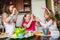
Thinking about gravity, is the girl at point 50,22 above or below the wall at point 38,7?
below

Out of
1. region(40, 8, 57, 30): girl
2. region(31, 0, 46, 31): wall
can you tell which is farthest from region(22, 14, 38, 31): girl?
region(31, 0, 46, 31): wall

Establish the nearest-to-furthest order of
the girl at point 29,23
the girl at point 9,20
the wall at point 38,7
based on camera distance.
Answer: the girl at point 9,20, the girl at point 29,23, the wall at point 38,7

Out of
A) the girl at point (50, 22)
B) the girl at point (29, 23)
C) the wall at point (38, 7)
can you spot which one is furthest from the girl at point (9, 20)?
the wall at point (38, 7)

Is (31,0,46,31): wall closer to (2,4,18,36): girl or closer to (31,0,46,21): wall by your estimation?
(31,0,46,21): wall

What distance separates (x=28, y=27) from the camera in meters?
2.25

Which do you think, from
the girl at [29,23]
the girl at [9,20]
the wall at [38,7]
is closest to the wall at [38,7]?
the wall at [38,7]

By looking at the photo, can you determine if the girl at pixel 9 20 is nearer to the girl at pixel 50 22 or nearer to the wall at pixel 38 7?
the girl at pixel 50 22

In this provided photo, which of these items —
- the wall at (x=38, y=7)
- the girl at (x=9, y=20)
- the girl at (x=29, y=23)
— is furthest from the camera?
the wall at (x=38, y=7)

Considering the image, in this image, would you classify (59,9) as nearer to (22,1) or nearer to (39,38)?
(22,1)

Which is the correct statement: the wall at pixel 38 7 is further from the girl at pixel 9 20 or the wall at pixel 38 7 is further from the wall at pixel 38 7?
the girl at pixel 9 20

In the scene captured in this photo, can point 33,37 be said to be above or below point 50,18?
below

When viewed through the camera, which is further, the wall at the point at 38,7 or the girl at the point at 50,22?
the wall at the point at 38,7

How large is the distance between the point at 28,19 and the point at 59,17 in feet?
1.95

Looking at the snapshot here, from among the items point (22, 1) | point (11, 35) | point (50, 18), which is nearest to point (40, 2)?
point (22, 1)
